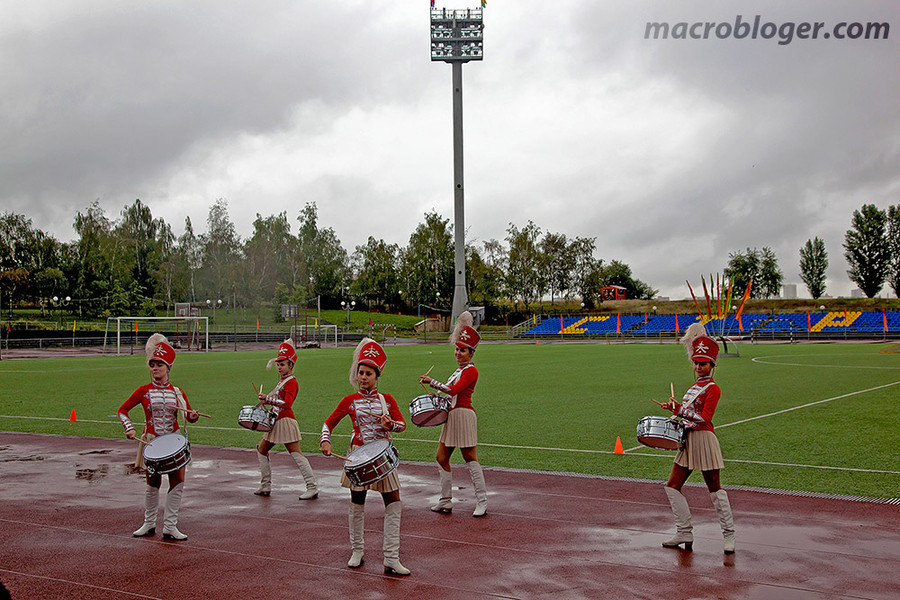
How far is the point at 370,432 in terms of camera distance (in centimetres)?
615

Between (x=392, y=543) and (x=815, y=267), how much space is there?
104 meters

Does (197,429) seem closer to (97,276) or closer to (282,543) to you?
(282,543)

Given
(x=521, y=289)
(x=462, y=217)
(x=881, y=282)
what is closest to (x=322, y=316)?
(x=521, y=289)

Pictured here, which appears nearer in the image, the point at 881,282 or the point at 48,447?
the point at 48,447

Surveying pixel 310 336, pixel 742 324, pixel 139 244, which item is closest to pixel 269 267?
pixel 139 244

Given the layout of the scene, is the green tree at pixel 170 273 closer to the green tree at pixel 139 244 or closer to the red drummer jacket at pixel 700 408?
the green tree at pixel 139 244

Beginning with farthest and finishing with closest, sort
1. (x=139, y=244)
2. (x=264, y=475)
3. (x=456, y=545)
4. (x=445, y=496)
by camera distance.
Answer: (x=139, y=244) < (x=264, y=475) < (x=445, y=496) < (x=456, y=545)

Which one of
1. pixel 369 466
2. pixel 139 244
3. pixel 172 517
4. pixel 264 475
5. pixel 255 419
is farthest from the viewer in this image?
pixel 139 244

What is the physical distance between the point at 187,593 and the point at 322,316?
9034 cm

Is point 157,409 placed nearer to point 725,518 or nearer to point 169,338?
point 725,518

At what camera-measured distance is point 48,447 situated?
11992mm

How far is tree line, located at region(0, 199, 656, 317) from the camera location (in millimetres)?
80812

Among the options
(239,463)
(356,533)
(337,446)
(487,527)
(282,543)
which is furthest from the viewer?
(337,446)

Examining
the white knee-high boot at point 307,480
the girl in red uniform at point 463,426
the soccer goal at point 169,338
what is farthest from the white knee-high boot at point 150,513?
the soccer goal at point 169,338
